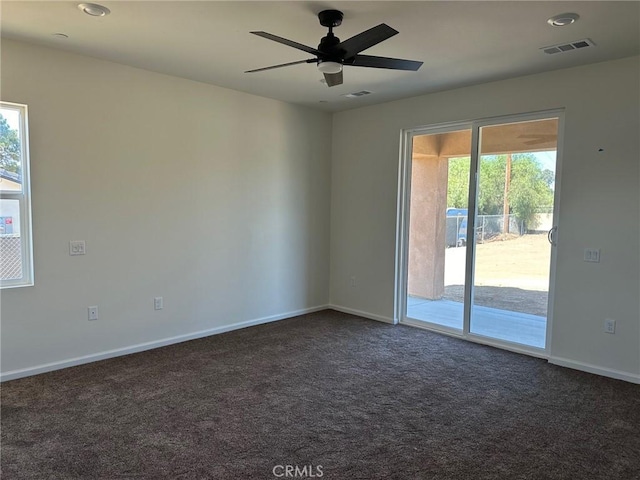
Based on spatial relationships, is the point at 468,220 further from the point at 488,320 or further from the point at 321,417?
the point at 321,417

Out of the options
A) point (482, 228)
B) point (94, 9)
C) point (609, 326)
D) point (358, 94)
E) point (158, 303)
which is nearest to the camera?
point (94, 9)

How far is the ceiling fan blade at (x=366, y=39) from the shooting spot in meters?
2.36

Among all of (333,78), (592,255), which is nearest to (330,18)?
(333,78)

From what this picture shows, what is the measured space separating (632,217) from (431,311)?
Answer: 2.33m

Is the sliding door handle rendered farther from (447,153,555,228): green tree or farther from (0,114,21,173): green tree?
(0,114,21,173): green tree

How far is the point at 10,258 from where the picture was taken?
11.6 feet

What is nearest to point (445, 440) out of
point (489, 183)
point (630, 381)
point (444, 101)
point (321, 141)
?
point (630, 381)

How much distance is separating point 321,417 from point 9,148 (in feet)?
10.8

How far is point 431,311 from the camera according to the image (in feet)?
17.2

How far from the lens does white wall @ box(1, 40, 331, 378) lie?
11.8 feet

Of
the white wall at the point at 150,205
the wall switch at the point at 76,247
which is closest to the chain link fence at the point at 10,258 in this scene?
the white wall at the point at 150,205

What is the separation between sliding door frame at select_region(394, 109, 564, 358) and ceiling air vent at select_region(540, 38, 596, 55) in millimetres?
737

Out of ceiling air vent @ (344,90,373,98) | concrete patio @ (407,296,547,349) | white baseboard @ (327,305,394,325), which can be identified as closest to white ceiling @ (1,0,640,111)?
ceiling air vent @ (344,90,373,98)

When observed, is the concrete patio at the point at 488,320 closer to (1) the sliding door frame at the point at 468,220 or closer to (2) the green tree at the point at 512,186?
(1) the sliding door frame at the point at 468,220
